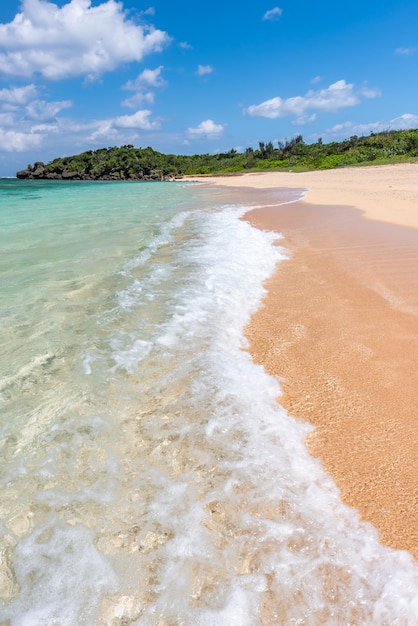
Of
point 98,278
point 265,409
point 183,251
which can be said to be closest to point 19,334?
point 98,278

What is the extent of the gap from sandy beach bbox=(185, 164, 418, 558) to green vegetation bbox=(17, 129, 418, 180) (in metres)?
40.8

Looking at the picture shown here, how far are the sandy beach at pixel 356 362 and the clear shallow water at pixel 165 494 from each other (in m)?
0.16

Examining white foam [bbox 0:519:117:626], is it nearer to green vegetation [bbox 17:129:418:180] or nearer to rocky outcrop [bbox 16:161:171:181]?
green vegetation [bbox 17:129:418:180]

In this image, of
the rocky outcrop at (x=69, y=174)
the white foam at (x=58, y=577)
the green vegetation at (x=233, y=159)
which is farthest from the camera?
the rocky outcrop at (x=69, y=174)

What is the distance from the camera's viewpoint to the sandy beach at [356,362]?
2.38 meters

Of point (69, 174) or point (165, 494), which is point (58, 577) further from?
point (69, 174)

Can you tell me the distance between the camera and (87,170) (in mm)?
84062

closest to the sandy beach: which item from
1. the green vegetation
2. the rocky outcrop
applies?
the green vegetation

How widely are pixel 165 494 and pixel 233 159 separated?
260 ft

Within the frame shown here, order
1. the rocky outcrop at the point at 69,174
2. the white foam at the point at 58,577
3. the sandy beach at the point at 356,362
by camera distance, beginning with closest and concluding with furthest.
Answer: the white foam at the point at 58,577, the sandy beach at the point at 356,362, the rocky outcrop at the point at 69,174

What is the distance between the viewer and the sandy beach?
2.38 m

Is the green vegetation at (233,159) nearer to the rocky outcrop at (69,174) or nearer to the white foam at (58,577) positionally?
the rocky outcrop at (69,174)

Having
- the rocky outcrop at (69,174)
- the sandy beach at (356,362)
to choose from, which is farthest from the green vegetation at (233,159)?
the sandy beach at (356,362)

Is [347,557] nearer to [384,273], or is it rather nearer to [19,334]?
[19,334]
